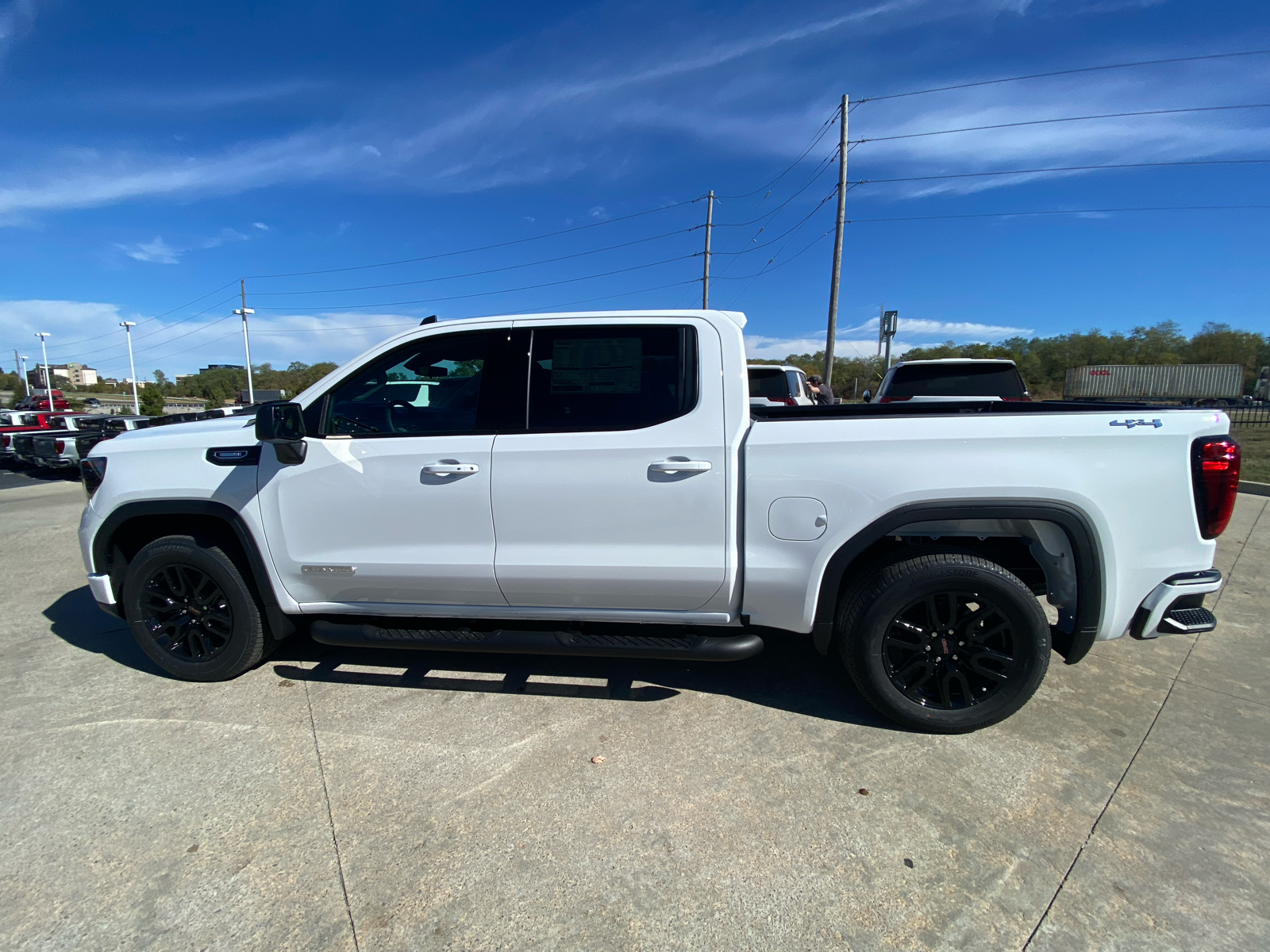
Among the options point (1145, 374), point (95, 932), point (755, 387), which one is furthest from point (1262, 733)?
point (1145, 374)

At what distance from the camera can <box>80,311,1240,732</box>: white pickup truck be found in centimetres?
254

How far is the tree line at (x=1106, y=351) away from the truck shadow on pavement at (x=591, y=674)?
198 ft

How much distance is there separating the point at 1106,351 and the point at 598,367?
293ft

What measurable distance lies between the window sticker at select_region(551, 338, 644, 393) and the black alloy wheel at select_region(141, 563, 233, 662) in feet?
6.99

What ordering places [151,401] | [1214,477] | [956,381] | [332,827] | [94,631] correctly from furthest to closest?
1. [151,401]
2. [956,381]
3. [94,631]
4. [1214,477]
5. [332,827]

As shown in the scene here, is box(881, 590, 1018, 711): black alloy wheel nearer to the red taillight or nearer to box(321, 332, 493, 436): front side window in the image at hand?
the red taillight

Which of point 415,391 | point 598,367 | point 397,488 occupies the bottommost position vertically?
point 397,488

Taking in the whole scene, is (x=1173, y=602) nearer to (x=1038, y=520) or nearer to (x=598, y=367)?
(x=1038, y=520)

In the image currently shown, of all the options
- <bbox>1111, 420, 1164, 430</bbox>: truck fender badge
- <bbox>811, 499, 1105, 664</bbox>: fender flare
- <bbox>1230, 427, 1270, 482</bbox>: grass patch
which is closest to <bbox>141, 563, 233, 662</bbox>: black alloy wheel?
<bbox>811, 499, 1105, 664</bbox>: fender flare

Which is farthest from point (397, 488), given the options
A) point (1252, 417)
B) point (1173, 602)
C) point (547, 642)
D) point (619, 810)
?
point (1252, 417)

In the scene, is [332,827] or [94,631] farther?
[94,631]

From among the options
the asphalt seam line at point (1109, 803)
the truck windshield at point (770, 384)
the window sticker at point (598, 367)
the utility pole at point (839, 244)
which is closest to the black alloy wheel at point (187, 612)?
the window sticker at point (598, 367)

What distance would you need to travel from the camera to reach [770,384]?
415 inches

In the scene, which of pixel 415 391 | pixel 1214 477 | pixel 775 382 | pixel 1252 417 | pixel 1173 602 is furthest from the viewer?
pixel 1252 417
